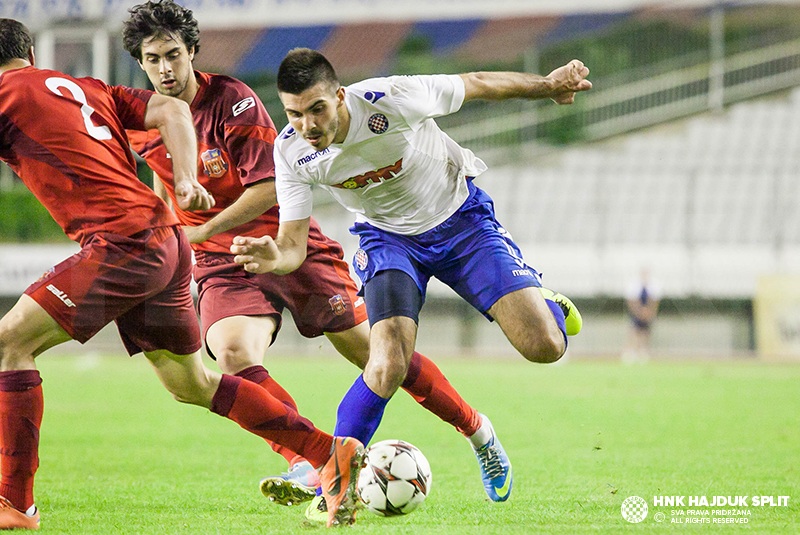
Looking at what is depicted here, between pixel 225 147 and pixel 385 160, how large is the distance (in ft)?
3.85

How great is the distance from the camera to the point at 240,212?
5.99m

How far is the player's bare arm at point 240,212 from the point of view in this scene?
5988 mm

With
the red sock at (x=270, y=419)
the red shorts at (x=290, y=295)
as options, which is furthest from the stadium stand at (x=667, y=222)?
the red sock at (x=270, y=419)

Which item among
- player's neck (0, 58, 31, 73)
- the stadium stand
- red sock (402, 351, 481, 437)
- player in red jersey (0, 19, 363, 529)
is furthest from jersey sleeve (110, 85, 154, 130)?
the stadium stand

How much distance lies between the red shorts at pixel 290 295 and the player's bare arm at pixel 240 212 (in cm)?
33

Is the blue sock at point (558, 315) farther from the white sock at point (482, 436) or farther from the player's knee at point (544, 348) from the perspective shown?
the white sock at point (482, 436)

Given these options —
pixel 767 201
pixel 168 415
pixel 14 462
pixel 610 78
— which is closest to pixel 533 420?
pixel 168 415

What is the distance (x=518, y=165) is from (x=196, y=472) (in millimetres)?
18663

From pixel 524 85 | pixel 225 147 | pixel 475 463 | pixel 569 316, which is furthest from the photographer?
pixel 475 463

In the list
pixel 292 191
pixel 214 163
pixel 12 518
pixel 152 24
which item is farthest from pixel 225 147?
pixel 12 518

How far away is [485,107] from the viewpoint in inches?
1004

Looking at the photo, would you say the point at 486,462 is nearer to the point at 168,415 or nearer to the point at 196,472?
the point at 196,472

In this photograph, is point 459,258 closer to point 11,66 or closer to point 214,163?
point 214,163

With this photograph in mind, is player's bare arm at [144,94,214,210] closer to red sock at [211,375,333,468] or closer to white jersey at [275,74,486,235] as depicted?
white jersey at [275,74,486,235]
